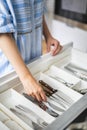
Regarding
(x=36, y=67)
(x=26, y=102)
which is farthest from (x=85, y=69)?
(x=26, y=102)

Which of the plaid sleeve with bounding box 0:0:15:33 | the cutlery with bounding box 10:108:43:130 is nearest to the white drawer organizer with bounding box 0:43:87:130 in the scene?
the cutlery with bounding box 10:108:43:130

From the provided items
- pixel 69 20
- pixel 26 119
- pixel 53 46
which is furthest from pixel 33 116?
pixel 69 20

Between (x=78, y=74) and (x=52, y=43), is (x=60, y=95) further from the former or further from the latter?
(x=52, y=43)

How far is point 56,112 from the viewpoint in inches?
21.7

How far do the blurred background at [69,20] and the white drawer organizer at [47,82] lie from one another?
0.91 metres

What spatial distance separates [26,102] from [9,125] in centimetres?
10

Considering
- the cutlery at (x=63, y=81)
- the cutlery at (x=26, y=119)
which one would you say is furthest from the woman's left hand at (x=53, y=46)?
the cutlery at (x=26, y=119)

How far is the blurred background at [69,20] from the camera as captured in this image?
5.57 feet

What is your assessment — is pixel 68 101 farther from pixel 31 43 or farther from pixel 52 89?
pixel 31 43

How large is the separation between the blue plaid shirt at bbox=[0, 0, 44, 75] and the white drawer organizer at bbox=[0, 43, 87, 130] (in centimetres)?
7

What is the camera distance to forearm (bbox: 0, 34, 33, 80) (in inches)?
22.4

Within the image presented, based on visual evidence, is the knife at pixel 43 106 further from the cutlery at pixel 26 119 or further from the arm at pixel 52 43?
the arm at pixel 52 43

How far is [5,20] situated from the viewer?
60 cm

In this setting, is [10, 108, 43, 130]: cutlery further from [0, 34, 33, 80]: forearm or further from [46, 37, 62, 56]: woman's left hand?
[46, 37, 62, 56]: woman's left hand
